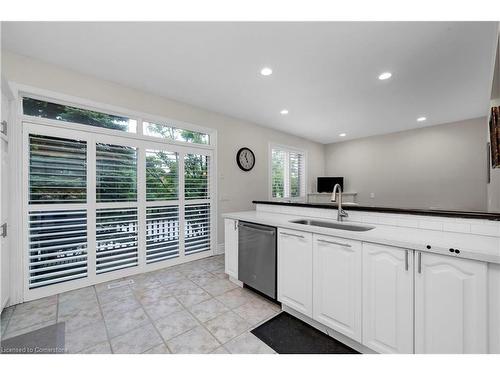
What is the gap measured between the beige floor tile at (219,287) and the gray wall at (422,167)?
A: 4746mm

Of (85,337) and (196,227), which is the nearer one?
(85,337)

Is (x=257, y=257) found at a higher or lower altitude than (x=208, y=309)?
higher

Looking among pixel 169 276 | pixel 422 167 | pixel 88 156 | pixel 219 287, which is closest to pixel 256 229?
pixel 219 287

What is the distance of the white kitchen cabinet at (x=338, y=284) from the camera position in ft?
5.04

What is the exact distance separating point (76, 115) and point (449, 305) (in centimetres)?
381

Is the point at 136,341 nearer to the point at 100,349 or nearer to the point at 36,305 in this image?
the point at 100,349

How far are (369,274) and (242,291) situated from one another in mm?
1509

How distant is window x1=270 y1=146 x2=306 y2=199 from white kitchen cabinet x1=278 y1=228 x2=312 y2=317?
302 cm

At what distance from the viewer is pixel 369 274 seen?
1.47 m

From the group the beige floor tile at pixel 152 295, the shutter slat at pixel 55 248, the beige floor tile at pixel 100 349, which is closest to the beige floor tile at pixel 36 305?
the shutter slat at pixel 55 248

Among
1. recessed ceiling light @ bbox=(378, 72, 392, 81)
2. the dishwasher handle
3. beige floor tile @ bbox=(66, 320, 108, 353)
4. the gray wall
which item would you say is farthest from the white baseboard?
the gray wall

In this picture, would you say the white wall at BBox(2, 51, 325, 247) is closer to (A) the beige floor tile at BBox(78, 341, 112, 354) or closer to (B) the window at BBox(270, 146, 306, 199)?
(B) the window at BBox(270, 146, 306, 199)

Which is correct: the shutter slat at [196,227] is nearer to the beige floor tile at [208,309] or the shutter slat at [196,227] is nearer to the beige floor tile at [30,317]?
the beige floor tile at [208,309]

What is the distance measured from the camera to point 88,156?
261 centimetres
